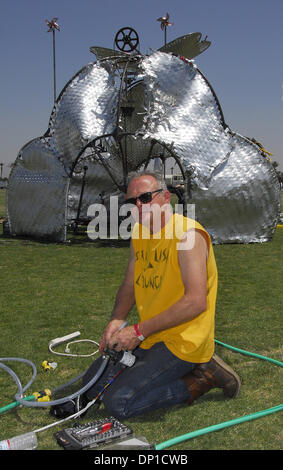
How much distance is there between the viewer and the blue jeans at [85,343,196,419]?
382 cm

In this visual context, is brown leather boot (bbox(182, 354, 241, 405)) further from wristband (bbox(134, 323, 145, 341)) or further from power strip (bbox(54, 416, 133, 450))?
power strip (bbox(54, 416, 133, 450))

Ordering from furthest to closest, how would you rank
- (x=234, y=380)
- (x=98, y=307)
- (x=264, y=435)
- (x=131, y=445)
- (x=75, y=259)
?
1. (x=75, y=259)
2. (x=98, y=307)
3. (x=234, y=380)
4. (x=264, y=435)
5. (x=131, y=445)

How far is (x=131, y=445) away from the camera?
3.24 metres

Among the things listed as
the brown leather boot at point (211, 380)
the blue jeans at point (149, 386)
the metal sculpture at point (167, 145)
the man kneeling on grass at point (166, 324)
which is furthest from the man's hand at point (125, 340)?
the metal sculpture at point (167, 145)

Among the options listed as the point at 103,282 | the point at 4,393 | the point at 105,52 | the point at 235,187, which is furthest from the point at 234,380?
the point at 105,52

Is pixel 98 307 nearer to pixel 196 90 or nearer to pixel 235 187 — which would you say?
pixel 235 187

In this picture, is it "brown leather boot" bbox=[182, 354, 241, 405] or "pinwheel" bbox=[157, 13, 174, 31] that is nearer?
"brown leather boot" bbox=[182, 354, 241, 405]

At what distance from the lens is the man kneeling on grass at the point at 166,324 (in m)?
3.72

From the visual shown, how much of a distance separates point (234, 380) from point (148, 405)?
0.85 metres

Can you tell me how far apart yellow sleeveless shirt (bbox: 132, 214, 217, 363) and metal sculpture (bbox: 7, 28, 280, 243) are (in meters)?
9.82

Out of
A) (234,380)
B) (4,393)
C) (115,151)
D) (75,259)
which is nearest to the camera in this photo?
(234,380)

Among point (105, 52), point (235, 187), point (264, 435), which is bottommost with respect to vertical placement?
point (264, 435)

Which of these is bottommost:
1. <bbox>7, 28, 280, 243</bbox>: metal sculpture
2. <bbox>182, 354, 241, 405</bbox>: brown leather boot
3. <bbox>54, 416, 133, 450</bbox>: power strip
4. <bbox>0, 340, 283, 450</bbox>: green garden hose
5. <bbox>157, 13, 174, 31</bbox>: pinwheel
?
<bbox>0, 340, 283, 450</bbox>: green garden hose

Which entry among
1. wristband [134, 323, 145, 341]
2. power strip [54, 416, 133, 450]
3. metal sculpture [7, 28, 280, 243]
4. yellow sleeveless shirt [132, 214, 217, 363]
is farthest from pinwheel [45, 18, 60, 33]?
power strip [54, 416, 133, 450]
